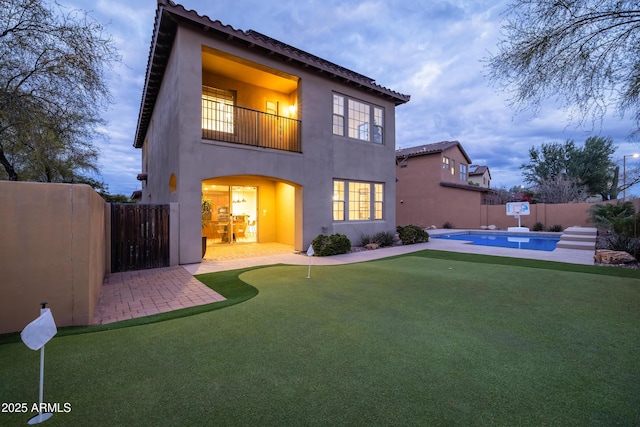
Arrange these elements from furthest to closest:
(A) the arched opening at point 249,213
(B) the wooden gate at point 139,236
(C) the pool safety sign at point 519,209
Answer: (C) the pool safety sign at point 519,209 → (A) the arched opening at point 249,213 → (B) the wooden gate at point 139,236

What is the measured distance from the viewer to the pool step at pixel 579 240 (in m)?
12.2

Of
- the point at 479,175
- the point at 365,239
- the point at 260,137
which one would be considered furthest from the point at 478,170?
the point at 260,137

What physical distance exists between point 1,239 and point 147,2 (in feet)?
28.2

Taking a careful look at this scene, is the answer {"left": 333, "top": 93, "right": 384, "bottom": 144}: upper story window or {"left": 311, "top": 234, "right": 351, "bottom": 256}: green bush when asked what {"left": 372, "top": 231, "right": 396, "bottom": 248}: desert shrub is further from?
{"left": 333, "top": 93, "right": 384, "bottom": 144}: upper story window

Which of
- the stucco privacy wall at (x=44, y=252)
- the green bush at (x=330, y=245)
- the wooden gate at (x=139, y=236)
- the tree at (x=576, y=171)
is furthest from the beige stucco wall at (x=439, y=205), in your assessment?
the stucco privacy wall at (x=44, y=252)

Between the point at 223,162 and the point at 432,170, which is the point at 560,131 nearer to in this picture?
the point at 223,162

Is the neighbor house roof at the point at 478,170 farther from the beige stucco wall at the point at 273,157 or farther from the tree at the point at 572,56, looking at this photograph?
the tree at the point at 572,56

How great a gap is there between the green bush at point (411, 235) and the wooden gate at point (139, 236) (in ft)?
33.0

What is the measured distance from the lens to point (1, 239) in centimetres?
356

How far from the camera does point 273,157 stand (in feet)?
33.9

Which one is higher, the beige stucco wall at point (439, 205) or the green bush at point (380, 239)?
the beige stucco wall at point (439, 205)

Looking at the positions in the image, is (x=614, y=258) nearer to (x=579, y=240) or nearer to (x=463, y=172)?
(x=579, y=240)

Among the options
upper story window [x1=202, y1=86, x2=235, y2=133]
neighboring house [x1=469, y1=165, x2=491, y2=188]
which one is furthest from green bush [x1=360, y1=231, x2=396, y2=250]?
→ neighboring house [x1=469, y1=165, x2=491, y2=188]

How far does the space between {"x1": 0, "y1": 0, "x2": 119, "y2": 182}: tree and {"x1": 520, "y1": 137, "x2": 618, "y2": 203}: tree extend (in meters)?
32.3
